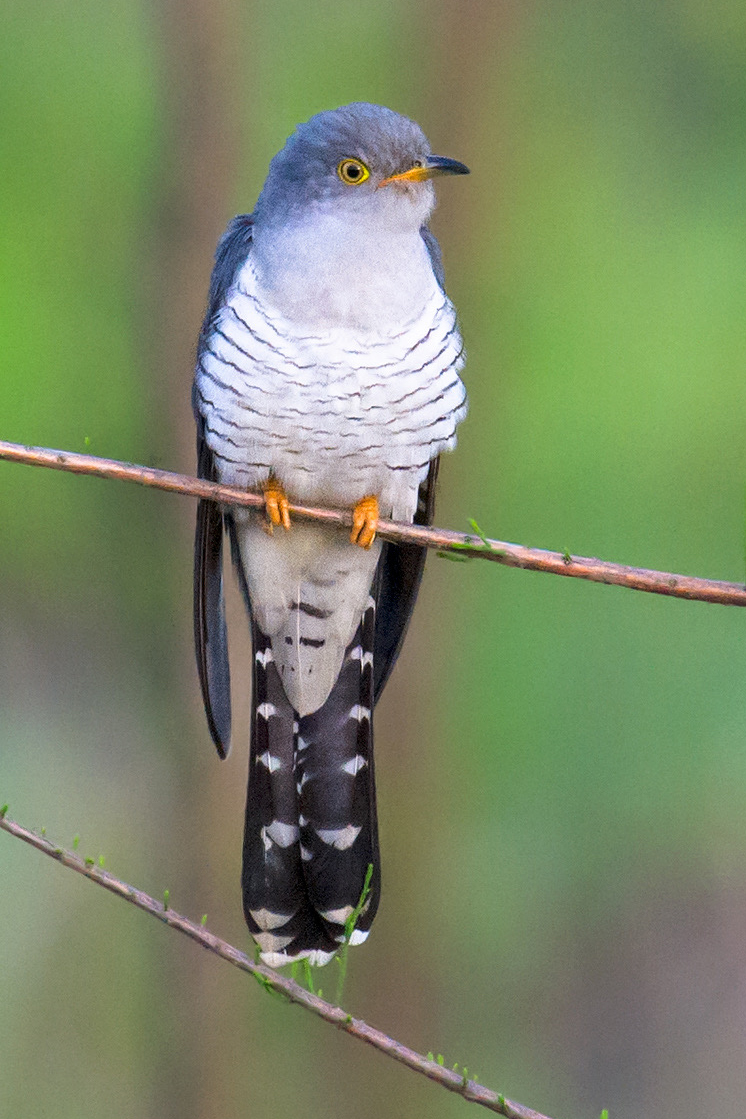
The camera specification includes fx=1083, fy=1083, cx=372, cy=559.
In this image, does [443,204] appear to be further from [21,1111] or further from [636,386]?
[21,1111]

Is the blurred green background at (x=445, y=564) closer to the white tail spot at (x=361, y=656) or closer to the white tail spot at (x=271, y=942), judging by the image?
the white tail spot at (x=361, y=656)

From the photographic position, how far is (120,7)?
2541 mm

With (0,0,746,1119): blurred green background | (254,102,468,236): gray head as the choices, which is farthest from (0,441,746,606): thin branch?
(0,0,746,1119): blurred green background

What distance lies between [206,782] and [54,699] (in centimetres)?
40

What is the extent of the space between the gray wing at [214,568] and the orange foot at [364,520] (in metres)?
0.23

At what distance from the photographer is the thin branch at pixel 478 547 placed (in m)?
0.91

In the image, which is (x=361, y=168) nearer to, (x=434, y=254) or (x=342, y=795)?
(x=434, y=254)

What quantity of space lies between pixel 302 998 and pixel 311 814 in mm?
643

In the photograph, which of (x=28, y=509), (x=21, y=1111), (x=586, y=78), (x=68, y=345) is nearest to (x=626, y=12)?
(x=586, y=78)

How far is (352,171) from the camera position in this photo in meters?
1.40

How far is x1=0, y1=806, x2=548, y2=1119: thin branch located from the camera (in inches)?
33.2

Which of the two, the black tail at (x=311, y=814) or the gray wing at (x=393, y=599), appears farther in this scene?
the gray wing at (x=393, y=599)

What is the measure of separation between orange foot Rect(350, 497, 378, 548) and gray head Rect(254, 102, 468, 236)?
0.37 m

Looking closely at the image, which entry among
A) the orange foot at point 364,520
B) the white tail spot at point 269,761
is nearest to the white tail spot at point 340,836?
the white tail spot at point 269,761
